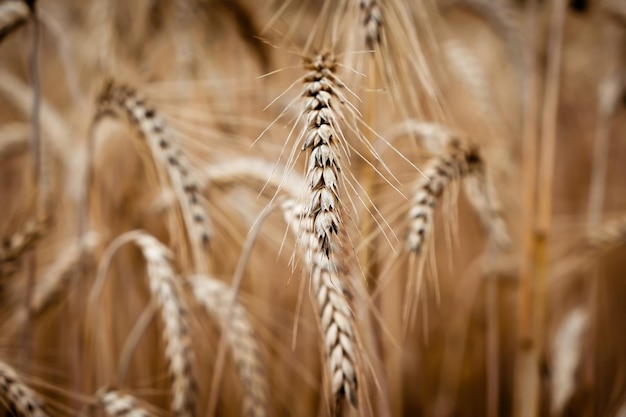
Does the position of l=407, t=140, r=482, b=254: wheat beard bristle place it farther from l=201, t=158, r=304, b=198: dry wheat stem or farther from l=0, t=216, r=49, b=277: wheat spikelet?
l=0, t=216, r=49, b=277: wheat spikelet

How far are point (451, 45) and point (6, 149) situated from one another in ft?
5.00

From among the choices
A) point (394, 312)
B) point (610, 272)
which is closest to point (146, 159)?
point (394, 312)

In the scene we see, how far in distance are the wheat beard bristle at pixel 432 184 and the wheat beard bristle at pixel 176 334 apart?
0.46 metres

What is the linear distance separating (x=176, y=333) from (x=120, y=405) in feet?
0.51

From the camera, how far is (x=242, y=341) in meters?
0.96

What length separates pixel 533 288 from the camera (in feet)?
3.20

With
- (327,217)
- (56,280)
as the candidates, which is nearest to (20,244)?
(56,280)

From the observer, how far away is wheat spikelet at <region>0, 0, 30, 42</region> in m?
0.96

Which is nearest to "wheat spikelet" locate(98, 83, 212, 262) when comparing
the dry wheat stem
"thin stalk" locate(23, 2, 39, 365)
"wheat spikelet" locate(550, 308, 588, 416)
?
the dry wheat stem

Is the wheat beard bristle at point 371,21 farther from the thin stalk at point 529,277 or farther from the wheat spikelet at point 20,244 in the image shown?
the wheat spikelet at point 20,244

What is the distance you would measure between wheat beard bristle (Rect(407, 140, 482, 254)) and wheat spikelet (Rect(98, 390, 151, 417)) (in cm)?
57

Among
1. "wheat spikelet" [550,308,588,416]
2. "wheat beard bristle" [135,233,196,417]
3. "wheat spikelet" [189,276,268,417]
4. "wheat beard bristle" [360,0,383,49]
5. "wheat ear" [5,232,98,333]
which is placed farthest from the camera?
"wheat ear" [5,232,98,333]

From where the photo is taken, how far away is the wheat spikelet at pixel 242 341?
3.06 ft

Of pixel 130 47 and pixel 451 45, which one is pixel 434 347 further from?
pixel 130 47
